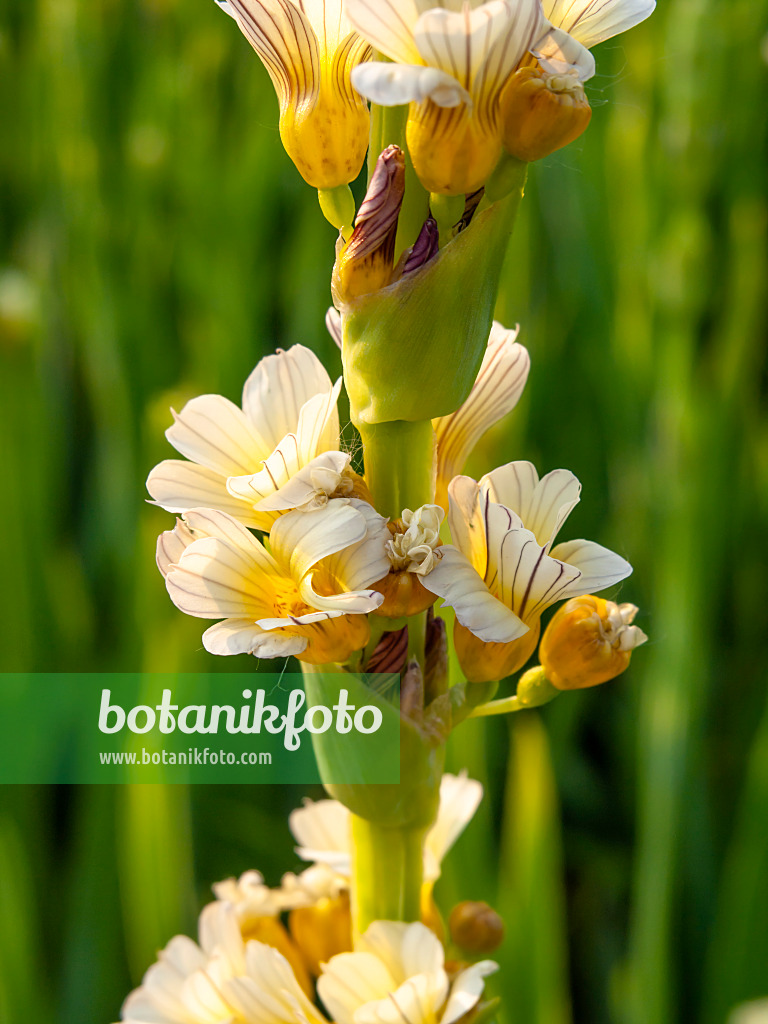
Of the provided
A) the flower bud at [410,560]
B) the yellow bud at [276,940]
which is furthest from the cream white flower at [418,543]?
the yellow bud at [276,940]

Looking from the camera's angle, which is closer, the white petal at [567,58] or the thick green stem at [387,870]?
the white petal at [567,58]

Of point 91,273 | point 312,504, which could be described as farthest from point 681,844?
point 91,273

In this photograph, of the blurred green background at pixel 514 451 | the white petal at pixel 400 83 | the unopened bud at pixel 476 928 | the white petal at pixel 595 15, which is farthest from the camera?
the blurred green background at pixel 514 451

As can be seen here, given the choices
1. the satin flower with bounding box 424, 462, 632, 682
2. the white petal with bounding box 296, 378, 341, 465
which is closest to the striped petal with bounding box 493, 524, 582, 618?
the satin flower with bounding box 424, 462, 632, 682

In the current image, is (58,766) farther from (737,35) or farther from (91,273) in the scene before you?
(737,35)

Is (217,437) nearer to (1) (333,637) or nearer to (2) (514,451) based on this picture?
(1) (333,637)

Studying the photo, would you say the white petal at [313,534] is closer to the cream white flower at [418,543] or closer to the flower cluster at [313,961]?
the cream white flower at [418,543]

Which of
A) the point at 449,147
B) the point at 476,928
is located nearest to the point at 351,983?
the point at 476,928
